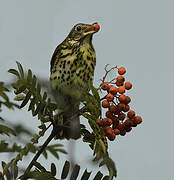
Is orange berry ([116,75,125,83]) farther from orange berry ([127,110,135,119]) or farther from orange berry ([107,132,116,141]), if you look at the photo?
orange berry ([107,132,116,141])

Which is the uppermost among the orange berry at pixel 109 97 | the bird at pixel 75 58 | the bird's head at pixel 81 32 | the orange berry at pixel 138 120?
the bird's head at pixel 81 32

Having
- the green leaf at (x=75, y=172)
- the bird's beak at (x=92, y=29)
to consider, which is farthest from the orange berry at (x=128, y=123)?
the bird's beak at (x=92, y=29)

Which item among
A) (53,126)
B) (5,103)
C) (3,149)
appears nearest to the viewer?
(3,149)

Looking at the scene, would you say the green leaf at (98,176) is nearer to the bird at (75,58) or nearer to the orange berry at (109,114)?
the orange berry at (109,114)

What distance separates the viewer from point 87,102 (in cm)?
208

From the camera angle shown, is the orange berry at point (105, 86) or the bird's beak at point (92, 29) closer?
the orange berry at point (105, 86)

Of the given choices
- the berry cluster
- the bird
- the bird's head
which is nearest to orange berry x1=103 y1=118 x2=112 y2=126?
the berry cluster

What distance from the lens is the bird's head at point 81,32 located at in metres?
3.70

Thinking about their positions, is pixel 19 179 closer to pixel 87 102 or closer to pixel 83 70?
pixel 87 102

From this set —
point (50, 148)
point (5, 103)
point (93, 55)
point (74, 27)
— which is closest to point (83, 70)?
point (93, 55)

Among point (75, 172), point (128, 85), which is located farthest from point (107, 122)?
point (75, 172)

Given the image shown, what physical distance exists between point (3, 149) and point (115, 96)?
709 mm

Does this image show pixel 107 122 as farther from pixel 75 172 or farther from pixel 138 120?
pixel 75 172

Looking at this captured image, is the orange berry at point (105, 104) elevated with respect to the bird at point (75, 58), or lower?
lower
